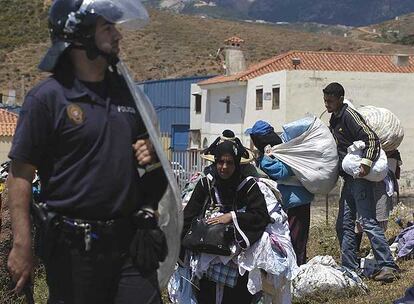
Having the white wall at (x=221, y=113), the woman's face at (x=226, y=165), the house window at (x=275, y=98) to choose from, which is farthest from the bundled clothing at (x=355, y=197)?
the white wall at (x=221, y=113)

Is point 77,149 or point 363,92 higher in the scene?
point 363,92

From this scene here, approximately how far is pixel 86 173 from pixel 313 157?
379cm

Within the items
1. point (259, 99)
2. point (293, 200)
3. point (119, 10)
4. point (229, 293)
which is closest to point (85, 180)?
point (119, 10)

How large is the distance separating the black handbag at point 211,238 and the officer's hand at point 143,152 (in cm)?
184

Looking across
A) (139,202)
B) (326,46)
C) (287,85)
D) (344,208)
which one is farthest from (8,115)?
(326,46)

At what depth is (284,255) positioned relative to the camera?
211 inches

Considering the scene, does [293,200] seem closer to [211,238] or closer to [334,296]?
[334,296]

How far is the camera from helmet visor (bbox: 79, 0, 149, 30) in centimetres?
334

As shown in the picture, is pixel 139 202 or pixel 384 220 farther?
pixel 384 220

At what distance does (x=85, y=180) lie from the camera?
3.23 meters

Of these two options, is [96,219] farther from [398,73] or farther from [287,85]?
[398,73]

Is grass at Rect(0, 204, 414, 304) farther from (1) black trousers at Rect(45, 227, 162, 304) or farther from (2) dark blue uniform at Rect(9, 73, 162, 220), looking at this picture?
(2) dark blue uniform at Rect(9, 73, 162, 220)

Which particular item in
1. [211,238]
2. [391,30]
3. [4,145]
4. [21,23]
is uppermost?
[391,30]

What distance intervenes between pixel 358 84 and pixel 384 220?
27791 mm
